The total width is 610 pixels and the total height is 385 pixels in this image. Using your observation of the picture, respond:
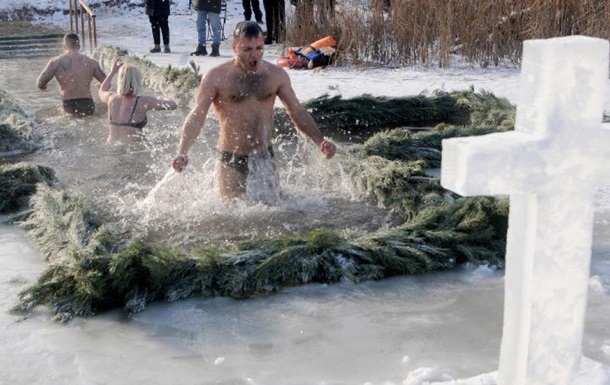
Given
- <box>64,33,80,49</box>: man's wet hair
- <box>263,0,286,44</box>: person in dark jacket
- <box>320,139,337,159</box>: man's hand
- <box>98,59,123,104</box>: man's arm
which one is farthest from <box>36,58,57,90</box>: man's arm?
<box>263,0,286,44</box>: person in dark jacket

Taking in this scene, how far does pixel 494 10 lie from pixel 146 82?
4.83 metres

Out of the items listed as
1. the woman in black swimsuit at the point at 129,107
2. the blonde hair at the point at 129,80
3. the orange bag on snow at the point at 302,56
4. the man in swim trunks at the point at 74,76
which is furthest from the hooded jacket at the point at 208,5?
the blonde hair at the point at 129,80

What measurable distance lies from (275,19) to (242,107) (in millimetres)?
10183

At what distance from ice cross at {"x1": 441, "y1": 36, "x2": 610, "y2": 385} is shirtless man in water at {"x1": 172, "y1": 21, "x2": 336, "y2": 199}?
330 cm

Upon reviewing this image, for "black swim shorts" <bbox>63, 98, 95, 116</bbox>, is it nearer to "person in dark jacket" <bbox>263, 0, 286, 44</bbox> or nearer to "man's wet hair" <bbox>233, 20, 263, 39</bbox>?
"man's wet hair" <bbox>233, 20, 263, 39</bbox>

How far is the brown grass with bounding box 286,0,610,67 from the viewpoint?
1156 cm

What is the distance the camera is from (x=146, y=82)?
11586 mm

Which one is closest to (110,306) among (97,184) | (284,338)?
(284,338)

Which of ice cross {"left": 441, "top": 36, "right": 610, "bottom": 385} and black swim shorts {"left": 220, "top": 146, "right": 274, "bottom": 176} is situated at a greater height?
ice cross {"left": 441, "top": 36, "right": 610, "bottom": 385}

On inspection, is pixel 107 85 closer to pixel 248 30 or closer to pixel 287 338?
pixel 248 30

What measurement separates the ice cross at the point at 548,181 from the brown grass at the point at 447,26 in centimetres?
950

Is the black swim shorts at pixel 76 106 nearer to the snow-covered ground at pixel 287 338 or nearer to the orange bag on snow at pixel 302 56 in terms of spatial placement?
the orange bag on snow at pixel 302 56

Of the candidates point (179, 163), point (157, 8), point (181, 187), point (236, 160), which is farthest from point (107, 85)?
point (157, 8)

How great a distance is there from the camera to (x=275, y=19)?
51.6 feet
